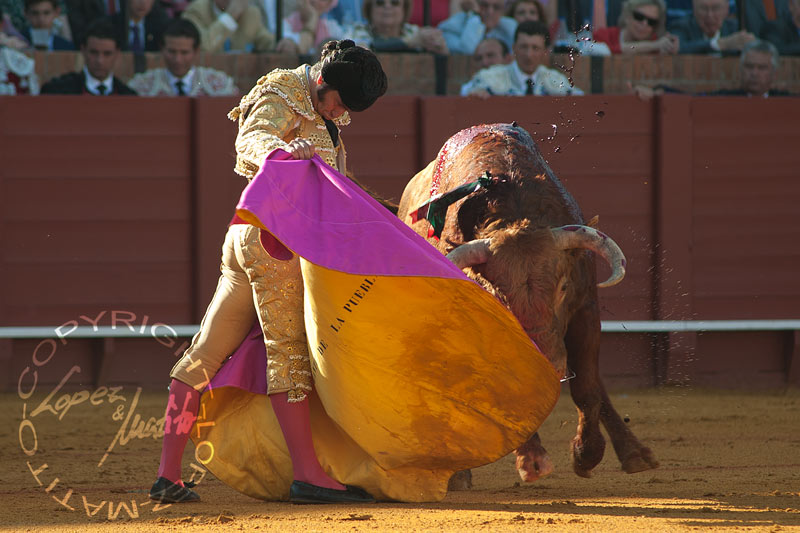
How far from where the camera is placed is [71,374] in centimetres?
550

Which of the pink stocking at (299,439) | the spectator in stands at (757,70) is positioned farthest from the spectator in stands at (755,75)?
the pink stocking at (299,439)

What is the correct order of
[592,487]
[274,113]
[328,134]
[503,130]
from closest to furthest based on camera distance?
[274,113]
[328,134]
[592,487]
[503,130]

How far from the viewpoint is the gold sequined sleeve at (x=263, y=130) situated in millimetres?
2508

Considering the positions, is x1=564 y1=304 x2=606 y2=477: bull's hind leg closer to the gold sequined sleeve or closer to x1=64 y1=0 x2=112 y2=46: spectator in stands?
the gold sequined sleeve

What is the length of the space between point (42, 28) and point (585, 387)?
3.82 meters

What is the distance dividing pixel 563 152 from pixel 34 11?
290 cm

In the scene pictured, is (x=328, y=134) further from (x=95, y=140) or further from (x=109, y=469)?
(x=95, y=140)

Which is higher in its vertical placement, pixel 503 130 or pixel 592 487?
pixel 503 130

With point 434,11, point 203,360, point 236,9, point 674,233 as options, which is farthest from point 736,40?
point 203,360

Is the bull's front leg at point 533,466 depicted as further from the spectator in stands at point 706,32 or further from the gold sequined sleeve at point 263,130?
the spectator in stands at point 706,32

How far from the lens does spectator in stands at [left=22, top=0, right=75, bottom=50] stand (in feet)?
18.6

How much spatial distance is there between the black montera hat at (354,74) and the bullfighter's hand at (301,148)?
7.6 inches

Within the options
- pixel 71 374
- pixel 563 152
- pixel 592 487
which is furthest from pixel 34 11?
pixel 592 487

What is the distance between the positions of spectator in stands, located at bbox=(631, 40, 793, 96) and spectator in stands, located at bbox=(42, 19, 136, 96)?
108 inches
